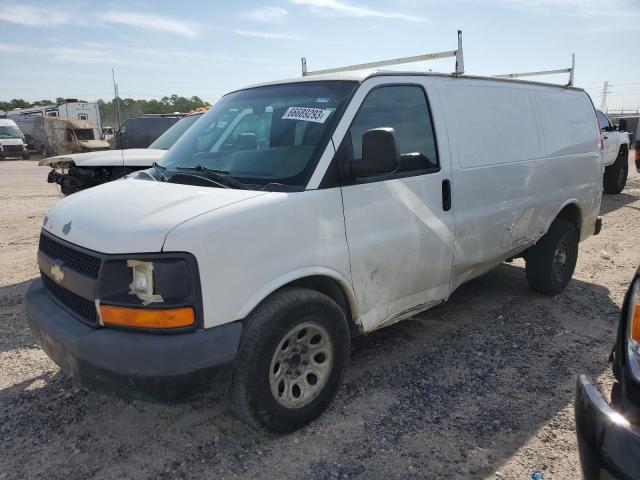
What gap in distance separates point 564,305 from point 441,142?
2452 mm

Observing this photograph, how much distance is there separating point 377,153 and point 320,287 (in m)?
0.86

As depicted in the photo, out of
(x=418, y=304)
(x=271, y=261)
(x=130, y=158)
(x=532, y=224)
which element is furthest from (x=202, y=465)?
(x=130, y=158)

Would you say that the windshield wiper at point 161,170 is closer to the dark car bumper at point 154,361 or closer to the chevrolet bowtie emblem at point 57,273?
the chevrolet bowtie emblem at point 57,273

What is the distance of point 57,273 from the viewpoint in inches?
115

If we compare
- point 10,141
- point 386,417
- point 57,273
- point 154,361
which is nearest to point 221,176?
point 57,273

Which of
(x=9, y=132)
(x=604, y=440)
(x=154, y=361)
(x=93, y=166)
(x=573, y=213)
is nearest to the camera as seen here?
(x=604, y=440)

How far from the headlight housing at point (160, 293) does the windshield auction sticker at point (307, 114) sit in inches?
48.5

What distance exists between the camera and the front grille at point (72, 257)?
2656 mm

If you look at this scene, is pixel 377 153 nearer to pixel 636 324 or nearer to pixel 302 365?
pixel 302 365

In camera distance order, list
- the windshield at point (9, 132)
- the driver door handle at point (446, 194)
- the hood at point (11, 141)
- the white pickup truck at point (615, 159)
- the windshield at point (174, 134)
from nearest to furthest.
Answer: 1. the driver door handle at point (446, 194)
2. the windshield at point (174, 134)
3. the white pickup truck at point (615, 159)
4. the hood at point (11, 141)
5. the windshield at point (9, 132)

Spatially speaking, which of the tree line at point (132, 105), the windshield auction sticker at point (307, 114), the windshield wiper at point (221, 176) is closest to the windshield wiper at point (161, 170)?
the windshield wiper at point (221, 176)

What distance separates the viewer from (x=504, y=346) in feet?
13.8

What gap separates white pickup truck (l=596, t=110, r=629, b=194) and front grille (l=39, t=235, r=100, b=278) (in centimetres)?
1174

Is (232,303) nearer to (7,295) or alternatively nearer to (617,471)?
(617,471)
